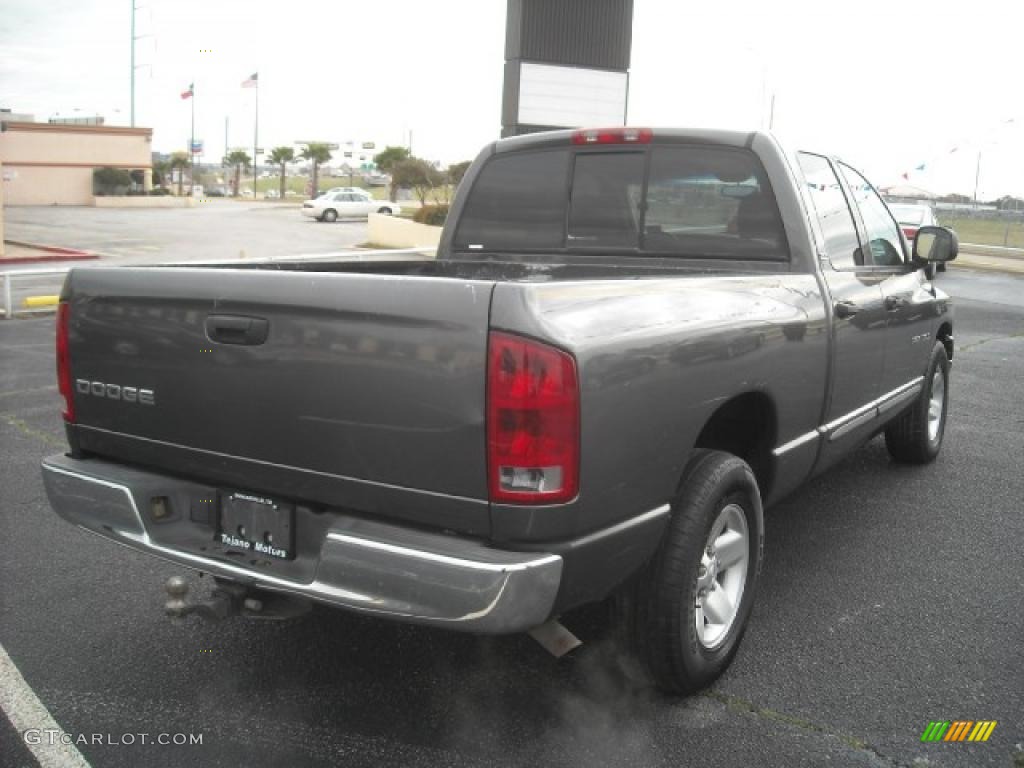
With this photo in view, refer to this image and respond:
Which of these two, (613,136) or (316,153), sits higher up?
(316,153)

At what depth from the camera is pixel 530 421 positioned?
2469 mm

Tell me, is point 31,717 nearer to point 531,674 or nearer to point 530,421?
point 531,674

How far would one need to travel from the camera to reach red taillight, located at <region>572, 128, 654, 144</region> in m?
4.34

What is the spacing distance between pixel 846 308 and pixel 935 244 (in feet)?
5.12

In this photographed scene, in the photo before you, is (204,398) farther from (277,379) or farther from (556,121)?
(556,121)

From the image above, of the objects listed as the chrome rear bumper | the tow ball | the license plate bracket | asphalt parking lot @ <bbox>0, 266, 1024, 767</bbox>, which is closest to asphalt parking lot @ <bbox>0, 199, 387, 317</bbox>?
asphalt parking lot @ <bbox>0, 266, 1024, 767</bbox>

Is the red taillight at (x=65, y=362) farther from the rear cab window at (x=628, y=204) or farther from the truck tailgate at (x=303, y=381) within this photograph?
the rear cab window at (x=628, y=204)

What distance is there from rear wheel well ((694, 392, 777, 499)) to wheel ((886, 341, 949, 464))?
91.6 inches

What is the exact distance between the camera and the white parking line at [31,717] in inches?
111

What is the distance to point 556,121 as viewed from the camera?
21.6 metres

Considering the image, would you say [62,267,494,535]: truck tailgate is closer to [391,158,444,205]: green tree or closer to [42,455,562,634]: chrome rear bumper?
[42,455,562,634]: chrome rear bumper

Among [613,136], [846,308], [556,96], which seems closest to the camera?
[846,308]

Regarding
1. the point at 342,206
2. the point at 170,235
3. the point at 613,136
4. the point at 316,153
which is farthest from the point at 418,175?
the point at 613,136

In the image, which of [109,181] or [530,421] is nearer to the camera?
[530,421]
